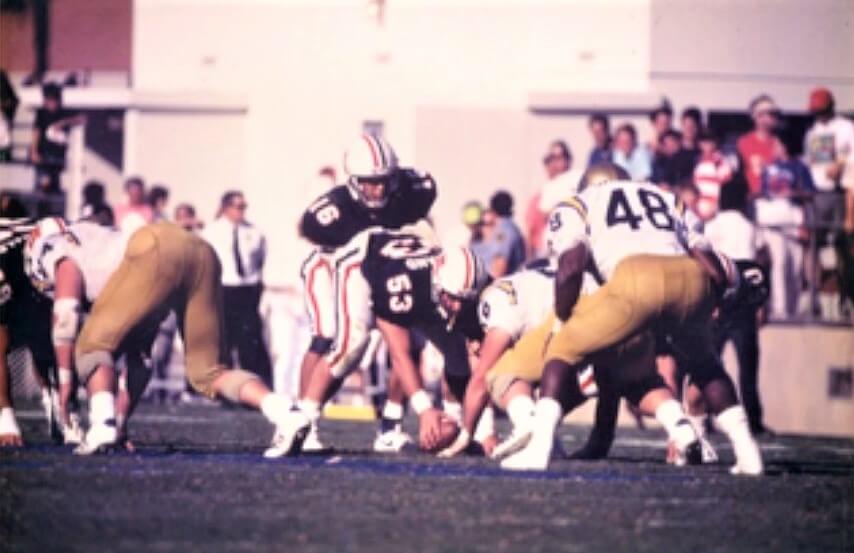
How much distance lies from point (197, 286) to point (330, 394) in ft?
4.82

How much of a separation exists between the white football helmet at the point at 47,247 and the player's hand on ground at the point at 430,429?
2.04 m

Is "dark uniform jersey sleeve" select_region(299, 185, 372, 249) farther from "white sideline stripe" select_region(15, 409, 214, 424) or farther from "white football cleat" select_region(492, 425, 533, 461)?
"white sideline stripe" select_region(15, 409, 214, 424)

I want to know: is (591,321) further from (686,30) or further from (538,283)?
(686,30)

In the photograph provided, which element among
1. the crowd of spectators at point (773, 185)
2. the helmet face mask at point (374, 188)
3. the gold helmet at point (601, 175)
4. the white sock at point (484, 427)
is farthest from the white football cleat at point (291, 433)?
the crowd of spectators at point (773, 185)

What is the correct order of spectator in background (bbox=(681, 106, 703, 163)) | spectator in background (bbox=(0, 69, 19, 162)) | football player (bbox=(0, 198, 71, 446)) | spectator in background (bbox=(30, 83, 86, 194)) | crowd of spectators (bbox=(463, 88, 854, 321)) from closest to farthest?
1. football player (bbox=(0, 198, 71, 446))
2. crowd of spectators (bbox=(463, 88, 854, 321))
3. spectator in background (bbox=(681, 106, 703, 163))
4. spectator in background (bbox=(0, 69, 19, 162))
5. spectator in background (bbox=(30, 83, 86, 194))

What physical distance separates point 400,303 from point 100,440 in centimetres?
223

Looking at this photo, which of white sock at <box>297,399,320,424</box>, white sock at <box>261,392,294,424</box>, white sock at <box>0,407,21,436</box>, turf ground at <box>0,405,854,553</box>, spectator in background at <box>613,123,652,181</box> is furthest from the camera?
spectator in background at <box>613,123,652,181</box>

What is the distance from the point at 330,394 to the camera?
1373 cm

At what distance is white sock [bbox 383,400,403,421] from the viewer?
1414 cm

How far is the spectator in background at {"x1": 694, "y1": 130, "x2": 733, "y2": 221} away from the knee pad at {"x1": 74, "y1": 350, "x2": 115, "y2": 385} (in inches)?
278

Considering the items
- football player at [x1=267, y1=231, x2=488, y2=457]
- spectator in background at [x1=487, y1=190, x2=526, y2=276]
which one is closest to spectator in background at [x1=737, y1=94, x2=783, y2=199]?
spectator in background at [x1=487, y1=190, x2=526, y2=276]

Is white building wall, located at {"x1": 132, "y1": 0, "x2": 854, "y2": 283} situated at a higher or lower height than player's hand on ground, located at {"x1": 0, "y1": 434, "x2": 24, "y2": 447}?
higher

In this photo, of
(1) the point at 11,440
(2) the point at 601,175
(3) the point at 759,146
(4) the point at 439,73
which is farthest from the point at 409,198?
(4) the point at 439,73

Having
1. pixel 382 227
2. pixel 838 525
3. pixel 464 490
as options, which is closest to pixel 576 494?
pixel 464 490
